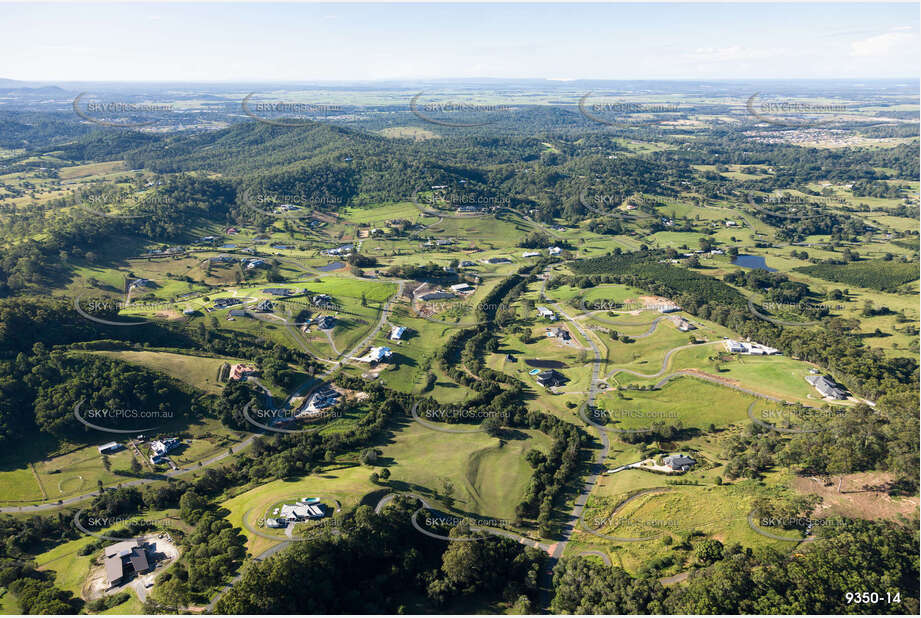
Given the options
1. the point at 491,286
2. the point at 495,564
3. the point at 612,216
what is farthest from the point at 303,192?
the point at 495,564

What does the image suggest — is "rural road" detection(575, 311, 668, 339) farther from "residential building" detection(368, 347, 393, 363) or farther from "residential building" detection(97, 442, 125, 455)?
"residential building" detection(97, 442, 125, 455)

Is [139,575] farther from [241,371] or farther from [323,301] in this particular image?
[323,301]

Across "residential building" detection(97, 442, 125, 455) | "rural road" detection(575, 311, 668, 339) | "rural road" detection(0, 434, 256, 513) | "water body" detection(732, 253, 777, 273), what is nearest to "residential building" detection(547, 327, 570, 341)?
"rural road" detection(575, 311, 668, 339)

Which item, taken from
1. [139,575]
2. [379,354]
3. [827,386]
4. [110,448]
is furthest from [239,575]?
[827,386]

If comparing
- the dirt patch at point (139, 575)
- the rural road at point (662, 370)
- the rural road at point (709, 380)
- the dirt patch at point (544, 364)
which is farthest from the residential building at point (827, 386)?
the dirt patch at point (139, 575)

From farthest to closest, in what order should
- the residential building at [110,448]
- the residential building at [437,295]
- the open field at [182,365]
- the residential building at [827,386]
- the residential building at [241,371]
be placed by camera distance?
the residential building at [437,295], the residential building at [241,371], the open field at [182,365], the residential building at [827,386], the residential building at [110,448]

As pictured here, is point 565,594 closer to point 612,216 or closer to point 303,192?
point 612,216

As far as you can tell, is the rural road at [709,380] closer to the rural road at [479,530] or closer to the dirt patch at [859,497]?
the dirt patch at [859,497]
